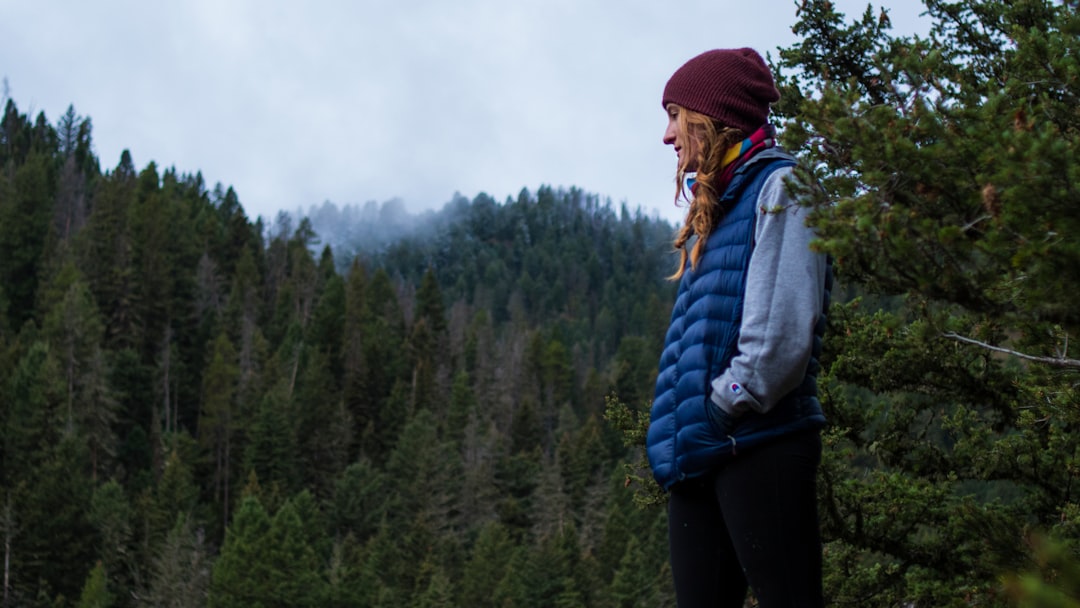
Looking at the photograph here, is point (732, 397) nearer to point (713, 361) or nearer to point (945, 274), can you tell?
point (713, 361)

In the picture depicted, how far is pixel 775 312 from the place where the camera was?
258 cm

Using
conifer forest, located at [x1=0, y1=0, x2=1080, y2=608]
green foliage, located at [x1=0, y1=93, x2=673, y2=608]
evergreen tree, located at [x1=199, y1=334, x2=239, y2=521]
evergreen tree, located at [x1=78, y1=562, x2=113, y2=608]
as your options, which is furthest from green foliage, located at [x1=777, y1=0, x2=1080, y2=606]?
evergreen tree, located at [x1=199, y1=334, x2=239, y2=521]

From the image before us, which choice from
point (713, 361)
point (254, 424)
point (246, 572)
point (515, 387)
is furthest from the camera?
point (515, 387)

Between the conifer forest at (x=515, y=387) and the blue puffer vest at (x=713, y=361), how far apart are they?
0.20 meters

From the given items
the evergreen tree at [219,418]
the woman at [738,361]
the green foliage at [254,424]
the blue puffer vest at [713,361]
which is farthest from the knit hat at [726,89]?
the evergreen tree at [219,418]

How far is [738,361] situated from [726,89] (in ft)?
2.71

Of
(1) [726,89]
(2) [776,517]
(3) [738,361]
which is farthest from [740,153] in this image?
(2) [776,517]

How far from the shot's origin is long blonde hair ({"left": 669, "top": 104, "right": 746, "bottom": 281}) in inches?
112

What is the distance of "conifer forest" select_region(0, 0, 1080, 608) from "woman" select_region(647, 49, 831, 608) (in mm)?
158

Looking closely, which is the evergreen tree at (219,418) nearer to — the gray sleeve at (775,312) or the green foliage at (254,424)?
the green foliage at (254,424)

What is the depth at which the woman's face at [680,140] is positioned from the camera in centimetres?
296

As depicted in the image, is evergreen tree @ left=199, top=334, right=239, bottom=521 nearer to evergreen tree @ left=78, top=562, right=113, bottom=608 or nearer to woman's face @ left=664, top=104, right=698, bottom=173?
evergreen tree @ left=78, top=562, right=113, bottom=608

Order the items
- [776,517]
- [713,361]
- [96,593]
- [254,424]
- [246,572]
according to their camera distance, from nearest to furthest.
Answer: [776,517], [713,361], [96,593], [246,572], [254,424]

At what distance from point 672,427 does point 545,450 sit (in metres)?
73.0
